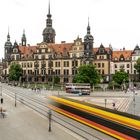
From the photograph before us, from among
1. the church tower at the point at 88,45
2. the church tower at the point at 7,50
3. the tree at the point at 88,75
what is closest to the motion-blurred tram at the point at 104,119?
the tree at the point at 88,75

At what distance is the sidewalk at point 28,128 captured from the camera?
1165 inches

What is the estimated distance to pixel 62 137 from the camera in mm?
29453

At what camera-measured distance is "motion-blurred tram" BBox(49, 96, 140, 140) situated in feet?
65.5

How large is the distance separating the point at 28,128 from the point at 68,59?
284ft

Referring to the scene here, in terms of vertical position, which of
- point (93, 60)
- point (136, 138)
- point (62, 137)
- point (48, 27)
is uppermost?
point (48, 27)

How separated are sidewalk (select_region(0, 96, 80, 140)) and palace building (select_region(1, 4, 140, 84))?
71.6 m

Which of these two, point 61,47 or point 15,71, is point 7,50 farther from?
point 61,47

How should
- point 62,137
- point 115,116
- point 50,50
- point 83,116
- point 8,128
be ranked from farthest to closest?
point 50,50, point 8,128, point 62,137, point 83,116, point 115,116

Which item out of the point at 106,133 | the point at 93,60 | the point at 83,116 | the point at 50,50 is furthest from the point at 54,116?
the point at 50,50

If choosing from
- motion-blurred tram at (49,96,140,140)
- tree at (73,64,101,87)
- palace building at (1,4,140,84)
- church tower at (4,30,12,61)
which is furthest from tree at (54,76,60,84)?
motion-blurred tram at (49,96,140,140)

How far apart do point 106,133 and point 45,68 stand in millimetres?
102572

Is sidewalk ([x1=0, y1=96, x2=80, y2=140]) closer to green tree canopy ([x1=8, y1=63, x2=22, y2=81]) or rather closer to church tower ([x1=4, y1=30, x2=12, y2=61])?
green tree canopy ([x1=8, y1=63, x2=22, y2=81])

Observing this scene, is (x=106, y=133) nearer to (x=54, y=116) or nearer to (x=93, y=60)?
(x=54, y=116)

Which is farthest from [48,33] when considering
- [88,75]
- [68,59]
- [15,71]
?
[88,75]
